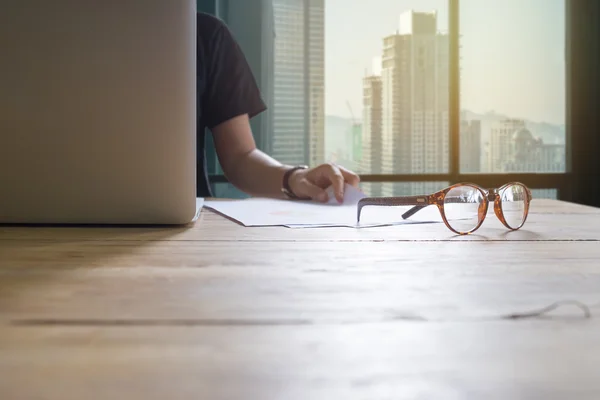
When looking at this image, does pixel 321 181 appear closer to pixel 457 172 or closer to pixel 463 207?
pixel 463 207

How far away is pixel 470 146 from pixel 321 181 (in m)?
1.76

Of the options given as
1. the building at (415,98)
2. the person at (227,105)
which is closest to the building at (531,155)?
the building at (415,98)

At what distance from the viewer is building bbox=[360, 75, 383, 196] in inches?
104

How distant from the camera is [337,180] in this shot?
100 centimetres

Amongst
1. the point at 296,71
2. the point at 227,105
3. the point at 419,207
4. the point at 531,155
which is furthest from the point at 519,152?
Result: the point at 419,207

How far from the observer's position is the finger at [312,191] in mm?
1021

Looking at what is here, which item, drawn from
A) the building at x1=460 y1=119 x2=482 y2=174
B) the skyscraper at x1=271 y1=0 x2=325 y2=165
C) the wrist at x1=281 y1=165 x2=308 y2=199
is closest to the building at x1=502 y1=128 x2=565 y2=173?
the building at x1=460 y1=119 x2=482 y2=174

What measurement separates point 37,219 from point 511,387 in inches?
24.0

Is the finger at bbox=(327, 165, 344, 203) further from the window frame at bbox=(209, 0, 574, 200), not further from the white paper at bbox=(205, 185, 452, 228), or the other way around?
the window frame at bbox=(209, 0, 574, 200)

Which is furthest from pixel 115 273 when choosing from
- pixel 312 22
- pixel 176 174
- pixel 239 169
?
pixel 312 22

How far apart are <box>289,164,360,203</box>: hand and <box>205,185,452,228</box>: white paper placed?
1.2 inches

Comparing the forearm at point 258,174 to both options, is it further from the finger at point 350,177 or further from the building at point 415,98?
the building at point 415,98

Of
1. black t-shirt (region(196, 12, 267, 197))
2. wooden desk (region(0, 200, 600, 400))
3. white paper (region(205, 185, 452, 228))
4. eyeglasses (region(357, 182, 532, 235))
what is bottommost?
wooden desk (region(0, 200, 600, 400))

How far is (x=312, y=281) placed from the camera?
1.26ft
